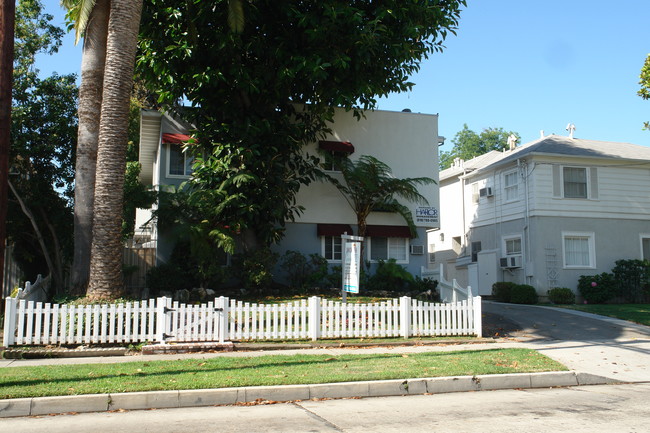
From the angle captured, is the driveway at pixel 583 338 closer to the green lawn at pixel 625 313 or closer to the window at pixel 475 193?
the green lawn at pixel 625 313

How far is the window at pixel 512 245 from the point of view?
25359mm

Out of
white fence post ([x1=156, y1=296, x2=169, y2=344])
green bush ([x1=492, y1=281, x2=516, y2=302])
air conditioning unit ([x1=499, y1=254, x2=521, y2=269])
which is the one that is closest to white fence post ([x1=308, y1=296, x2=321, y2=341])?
white fence post ([x1=156, y1=296, x2=169, y2=344])

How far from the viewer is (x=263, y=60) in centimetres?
1775

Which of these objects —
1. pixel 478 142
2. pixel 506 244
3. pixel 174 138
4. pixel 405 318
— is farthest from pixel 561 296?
pixel 478 142

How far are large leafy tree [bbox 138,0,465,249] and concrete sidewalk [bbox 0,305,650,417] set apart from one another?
7.04 m

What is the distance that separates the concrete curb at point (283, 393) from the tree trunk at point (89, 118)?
7821 millimetres

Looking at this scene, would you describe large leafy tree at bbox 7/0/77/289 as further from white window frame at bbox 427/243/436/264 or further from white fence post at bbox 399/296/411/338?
white window frame at bbox 427/243/436/264

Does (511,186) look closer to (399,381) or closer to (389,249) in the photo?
(389,249)

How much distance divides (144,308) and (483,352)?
23.7 ft

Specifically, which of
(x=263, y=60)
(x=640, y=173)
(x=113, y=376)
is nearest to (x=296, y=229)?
(x=263, y=60)

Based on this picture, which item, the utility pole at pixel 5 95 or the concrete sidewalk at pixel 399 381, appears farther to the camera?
the utility pole at pixel 5 95

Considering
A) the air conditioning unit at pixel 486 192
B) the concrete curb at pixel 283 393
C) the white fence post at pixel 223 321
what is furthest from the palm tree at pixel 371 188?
the concrete curb at pixel 283 393

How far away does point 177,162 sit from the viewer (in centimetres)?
2034

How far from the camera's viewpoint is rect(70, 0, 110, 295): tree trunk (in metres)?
14.9
